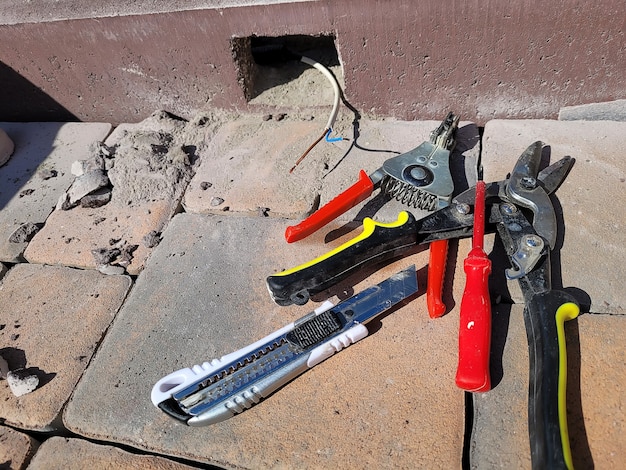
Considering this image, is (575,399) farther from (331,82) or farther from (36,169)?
(36,169)

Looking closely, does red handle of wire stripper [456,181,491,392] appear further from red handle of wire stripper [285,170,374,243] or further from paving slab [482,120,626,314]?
red handle of wire stripper [285,170,374,243]

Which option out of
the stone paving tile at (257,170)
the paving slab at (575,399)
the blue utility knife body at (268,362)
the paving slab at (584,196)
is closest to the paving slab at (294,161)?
the stone paving tile at (257,170)

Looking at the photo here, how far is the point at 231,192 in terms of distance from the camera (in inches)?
70.0

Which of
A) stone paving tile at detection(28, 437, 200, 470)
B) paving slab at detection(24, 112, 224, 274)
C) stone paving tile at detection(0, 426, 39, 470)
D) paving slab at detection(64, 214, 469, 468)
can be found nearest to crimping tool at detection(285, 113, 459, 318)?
paving slab at detection(64, 214, 469, 468)

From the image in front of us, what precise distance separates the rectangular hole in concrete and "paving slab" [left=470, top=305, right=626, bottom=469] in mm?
1124

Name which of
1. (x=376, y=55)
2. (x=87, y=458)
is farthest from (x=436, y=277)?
(x=87, y=458)

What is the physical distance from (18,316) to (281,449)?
2.93 feet

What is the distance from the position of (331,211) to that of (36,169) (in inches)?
48.6

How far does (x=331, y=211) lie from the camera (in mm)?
1493

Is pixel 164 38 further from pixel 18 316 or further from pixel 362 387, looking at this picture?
pixel 362 387

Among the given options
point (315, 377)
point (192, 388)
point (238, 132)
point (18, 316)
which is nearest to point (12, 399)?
point (18, 316)

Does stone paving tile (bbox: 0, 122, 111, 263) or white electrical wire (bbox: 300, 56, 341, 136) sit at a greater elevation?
white electrical wire (bbox: 300, 56, 341, 136)

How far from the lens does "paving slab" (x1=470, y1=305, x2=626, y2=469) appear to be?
43.9 inches

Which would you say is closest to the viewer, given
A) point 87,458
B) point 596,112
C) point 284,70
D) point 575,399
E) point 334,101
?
point 575,399
